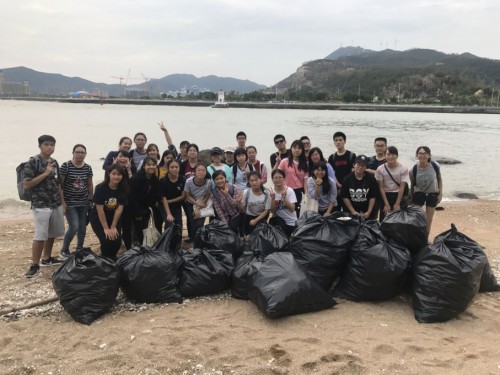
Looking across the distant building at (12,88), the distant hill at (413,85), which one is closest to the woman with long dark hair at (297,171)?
the distant hill at (413,85)

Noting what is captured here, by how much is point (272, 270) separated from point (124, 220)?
2318 millimetres

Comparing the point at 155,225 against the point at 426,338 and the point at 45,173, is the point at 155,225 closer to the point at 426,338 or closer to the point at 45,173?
the point at 45,173

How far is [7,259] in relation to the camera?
520 cm

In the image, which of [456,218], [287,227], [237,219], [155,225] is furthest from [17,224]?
[456,218]

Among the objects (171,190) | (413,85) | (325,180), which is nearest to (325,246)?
(325,180)

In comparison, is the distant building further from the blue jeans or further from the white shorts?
the white shorts

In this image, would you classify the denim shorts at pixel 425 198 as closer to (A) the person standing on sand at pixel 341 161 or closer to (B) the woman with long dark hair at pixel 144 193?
(A) the person standing on sand at pixel 341 161

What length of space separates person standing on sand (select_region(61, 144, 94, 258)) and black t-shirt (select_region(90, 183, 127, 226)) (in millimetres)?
397

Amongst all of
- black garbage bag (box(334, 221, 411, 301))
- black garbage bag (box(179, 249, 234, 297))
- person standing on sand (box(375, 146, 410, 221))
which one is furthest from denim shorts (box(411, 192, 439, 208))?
black garbage bag (box(179, 249, 234, 297))

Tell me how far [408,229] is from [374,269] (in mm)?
518

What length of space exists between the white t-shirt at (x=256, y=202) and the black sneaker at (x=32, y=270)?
2.36 meters

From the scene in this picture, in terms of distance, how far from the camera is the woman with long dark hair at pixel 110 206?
4.43 meters

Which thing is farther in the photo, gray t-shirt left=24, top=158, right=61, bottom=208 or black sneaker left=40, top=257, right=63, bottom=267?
black sneaker left=40, top=257, right=63, bottom=267

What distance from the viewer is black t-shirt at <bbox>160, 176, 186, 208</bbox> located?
5121 mm
